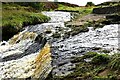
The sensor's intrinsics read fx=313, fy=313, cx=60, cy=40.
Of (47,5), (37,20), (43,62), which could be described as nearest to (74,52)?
(43,62)

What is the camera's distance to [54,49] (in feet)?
69.6

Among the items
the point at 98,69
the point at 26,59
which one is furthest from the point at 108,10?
the point at 98,69

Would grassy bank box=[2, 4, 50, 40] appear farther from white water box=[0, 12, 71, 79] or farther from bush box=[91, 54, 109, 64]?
bush box=[91, 54, 109, 64]

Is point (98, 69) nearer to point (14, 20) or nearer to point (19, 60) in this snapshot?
point (19, 60)

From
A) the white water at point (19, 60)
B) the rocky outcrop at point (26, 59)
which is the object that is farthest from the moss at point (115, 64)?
the white water at point (19, 60)

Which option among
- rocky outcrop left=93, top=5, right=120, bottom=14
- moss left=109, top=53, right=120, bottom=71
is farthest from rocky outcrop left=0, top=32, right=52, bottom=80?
rocky outcrop left=93, top=5, right=120, bottom=14

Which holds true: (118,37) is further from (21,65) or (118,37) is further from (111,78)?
(111,78)

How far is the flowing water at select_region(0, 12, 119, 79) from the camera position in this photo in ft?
57.4

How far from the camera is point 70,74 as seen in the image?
15492 millimetres

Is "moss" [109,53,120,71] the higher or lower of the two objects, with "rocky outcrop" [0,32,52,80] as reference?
higher

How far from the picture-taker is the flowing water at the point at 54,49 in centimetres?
1748

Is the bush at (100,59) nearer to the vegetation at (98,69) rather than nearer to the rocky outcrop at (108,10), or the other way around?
the vegetation at (98,69)

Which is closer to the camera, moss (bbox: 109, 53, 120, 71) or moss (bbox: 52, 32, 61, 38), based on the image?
moss (bbox: 109, 53, 120, 71)

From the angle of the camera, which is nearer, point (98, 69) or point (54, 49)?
point (98, 69)
